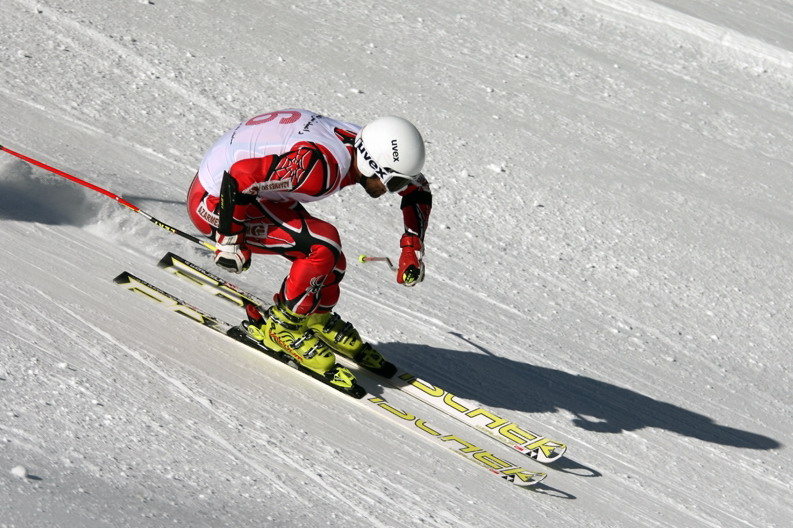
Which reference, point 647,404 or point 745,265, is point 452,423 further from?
point 745,265

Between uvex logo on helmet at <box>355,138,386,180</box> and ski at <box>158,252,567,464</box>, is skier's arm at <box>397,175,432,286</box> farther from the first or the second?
ski at <box>158,252,567,464</box>

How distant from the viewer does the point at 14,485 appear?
3645 mm

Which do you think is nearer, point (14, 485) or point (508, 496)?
point (14, 485)

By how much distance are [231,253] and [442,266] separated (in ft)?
11.8

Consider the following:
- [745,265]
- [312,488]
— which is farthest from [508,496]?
[745,265]

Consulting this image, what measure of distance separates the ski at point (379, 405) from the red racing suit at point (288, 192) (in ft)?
1.31

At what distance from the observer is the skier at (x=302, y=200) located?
509 centimetres

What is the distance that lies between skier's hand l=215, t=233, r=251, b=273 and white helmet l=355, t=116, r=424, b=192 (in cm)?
74

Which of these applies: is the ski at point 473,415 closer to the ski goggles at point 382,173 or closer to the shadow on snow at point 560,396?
the shadow on snow at point 560,396

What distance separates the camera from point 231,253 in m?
5.14

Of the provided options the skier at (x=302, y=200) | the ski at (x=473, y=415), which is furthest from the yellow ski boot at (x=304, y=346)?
the ski at (x=473, y=415)

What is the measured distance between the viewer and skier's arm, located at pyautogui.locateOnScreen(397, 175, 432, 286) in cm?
565

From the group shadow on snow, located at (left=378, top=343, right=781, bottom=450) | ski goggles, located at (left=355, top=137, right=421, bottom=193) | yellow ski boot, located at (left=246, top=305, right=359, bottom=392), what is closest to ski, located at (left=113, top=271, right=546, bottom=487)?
yellow ski boot, located at (left=246, top=305, right=359, bottom=392)

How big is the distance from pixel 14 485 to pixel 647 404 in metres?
4.71
